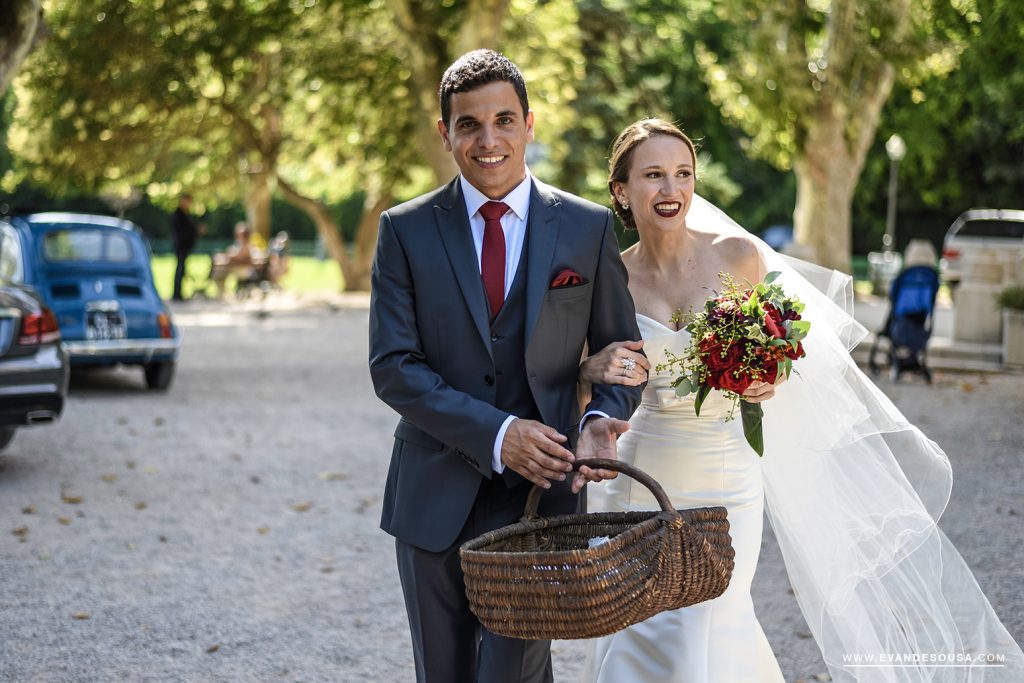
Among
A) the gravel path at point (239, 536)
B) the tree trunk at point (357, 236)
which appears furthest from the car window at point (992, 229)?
the tree trunk at point (357, 236)

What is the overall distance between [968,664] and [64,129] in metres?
25.2

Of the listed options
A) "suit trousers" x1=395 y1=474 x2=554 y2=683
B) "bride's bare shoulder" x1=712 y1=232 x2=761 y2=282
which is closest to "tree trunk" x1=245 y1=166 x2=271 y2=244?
"bride's bare shoulder" x1=712 y1=232 x2=761 y2=282

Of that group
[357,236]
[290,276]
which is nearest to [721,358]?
[357,236]

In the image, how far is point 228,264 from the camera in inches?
1167

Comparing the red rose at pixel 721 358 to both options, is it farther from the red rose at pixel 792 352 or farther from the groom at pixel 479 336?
the groom at pixel 479 336

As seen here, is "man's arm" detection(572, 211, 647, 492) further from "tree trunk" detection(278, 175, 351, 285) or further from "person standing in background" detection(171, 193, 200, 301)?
"tree trunk" detection(278, 175, 351, 285)

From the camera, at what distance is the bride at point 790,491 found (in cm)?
459

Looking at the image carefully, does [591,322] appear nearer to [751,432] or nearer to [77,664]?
[751,432]

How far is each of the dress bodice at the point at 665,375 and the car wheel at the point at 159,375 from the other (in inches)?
A: 422

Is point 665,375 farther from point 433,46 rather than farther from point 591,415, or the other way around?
point 433,46

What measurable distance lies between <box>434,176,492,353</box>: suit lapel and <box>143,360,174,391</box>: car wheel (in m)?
11.6

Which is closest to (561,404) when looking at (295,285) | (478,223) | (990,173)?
(478,223)

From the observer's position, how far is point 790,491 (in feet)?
16.6

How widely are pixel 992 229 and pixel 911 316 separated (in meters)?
14.0
